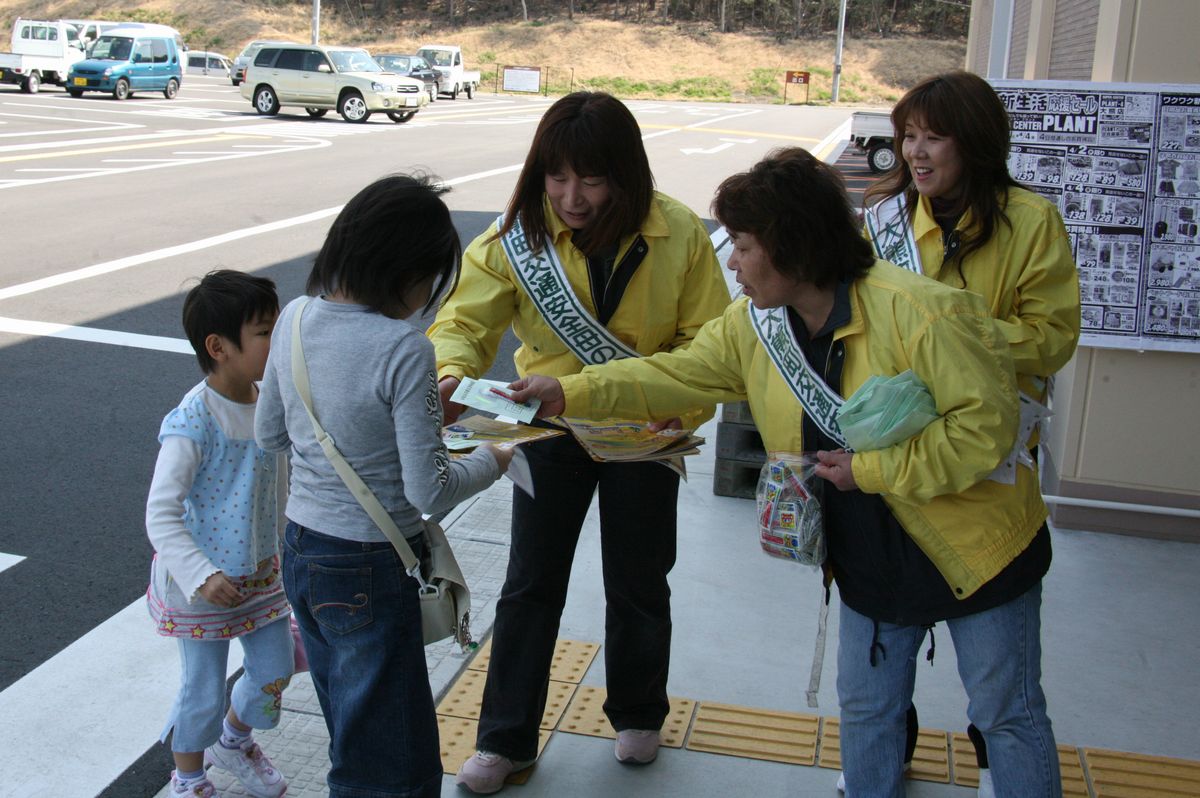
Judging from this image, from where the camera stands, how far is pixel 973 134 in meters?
2.98

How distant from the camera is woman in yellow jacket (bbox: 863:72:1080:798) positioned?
2.98 meters

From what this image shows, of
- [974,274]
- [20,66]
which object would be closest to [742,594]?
[974,274]

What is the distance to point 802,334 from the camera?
2.50 metres

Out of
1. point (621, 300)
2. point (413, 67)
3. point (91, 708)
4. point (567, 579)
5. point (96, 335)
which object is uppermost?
point (413, 67)

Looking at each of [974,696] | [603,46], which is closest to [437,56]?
[603,46]

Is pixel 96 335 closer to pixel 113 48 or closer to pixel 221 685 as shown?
pixel 221 685

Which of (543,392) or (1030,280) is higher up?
(1030,280)

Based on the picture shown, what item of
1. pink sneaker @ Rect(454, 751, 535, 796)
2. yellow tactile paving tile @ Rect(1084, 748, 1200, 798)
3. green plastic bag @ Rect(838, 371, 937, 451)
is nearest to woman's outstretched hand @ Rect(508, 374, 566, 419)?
green plastic bag @ Rect(838, 371, 937, 451)

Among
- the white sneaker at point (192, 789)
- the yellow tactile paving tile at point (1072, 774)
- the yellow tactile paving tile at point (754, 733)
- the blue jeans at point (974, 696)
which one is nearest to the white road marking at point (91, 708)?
the white sneaker at point (192, 789)

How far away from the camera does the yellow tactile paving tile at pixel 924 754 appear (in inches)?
134

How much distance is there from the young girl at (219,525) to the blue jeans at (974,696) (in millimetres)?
1468

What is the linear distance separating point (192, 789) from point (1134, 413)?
4.01 m

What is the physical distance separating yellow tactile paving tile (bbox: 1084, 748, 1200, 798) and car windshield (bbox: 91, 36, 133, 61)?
3476 cm

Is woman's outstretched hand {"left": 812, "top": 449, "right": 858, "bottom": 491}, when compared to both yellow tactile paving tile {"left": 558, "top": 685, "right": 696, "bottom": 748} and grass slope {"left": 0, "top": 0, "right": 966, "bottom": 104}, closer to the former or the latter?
yellow tactile paving tile {"left": 558, "top": 685, "right": 696, "bottom": 748}
